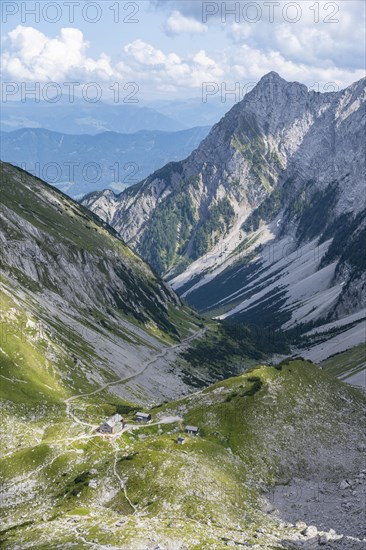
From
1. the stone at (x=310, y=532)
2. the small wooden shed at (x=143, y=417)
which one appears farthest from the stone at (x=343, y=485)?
the small wooden shed at (x=143, y=417)

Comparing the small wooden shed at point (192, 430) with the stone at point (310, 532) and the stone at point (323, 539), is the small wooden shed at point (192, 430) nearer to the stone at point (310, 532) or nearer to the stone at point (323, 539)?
the stone at point (310, 532)

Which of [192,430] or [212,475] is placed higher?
[192,430]

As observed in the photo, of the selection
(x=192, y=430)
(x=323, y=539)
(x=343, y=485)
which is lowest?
(x=343, y=485)

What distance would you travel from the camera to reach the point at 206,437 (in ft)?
338

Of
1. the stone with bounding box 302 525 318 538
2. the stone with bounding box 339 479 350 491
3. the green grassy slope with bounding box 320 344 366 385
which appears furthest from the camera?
the green grassy slope with bounding box 320 344 366 385

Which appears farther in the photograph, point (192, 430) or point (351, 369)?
point (351, 369)

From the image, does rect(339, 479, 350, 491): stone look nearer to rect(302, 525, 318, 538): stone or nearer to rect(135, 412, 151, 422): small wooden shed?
rect(302, 525, 318, 538): stone

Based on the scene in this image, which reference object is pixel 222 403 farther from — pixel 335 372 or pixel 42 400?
pixel 335 372

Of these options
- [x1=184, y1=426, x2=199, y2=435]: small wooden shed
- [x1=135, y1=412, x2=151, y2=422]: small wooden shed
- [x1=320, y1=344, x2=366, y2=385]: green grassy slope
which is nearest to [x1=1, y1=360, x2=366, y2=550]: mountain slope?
[x1=184, y1=426, x2=199, y2=435]: small wooden shed

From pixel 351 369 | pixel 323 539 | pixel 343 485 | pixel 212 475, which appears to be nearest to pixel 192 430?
pixel 212 475

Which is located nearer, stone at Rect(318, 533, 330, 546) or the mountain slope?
stone at Rect(318, 533, 330, 546)

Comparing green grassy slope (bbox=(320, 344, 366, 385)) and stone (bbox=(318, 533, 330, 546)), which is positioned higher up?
stone (bbox=(318, 533, 330, 546))

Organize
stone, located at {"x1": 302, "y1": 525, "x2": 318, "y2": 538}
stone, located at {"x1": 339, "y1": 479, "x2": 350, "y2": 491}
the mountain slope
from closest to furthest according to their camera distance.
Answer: the mountain slope < stone, located at {"x1": 302, "y1": 525, "x2": 318, "y2": 538} < stone, located at {"x1": 339, "y1": 479, "x2": 350, "y2": 491}

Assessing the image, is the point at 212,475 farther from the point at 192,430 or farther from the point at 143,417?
the point at 143,417
